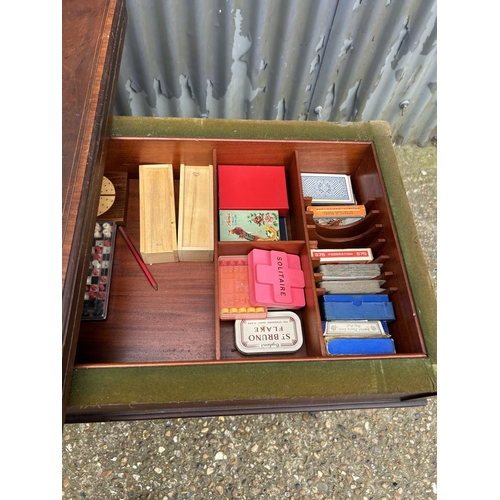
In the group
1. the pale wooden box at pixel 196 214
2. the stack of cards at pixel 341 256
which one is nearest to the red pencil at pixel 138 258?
the pale wooden box at pixel 196 214

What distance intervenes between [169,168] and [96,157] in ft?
1.80

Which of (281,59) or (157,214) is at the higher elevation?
(281,59)

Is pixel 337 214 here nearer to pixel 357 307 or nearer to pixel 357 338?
pixel 357 307

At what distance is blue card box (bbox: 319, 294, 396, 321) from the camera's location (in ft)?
5.02

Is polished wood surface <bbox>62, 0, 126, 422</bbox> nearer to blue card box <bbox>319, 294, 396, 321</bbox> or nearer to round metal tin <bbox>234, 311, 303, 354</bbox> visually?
round metal tin <bbox>234, 311, 303, 354</bbox>

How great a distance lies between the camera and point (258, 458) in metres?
1.98

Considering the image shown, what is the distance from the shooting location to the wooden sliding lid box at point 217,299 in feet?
3.90

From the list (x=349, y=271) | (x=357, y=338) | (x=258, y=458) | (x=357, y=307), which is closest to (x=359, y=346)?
(x=357, y=338)

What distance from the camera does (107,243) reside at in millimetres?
1600

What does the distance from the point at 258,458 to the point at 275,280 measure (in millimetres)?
1046

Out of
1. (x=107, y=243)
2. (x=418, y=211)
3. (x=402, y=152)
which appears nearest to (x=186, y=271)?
(x=107, y=243)

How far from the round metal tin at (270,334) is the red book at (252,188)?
0.48 meters

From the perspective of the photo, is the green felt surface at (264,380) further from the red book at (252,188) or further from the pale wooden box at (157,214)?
the red book at (252,188)

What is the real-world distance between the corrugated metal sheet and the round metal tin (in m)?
1.54
